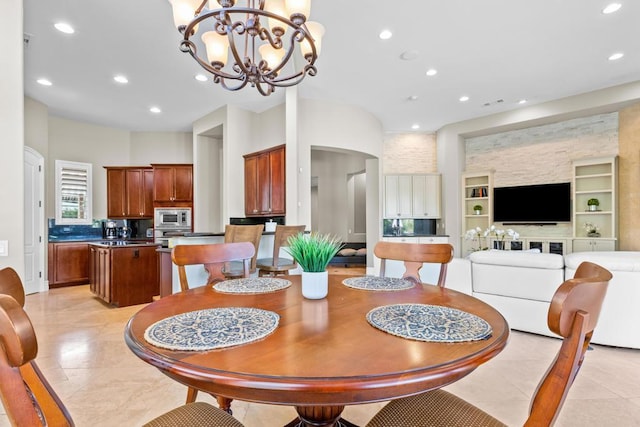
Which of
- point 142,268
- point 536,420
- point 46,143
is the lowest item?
point 142,268

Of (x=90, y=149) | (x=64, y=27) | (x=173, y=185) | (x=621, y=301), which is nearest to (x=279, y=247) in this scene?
(x=621, y=301)

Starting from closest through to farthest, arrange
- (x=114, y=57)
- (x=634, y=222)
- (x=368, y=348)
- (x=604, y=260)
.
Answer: (x=368, y=348) < (x=604, y=260) < (x=114, y=57) < (x=634, y=222)

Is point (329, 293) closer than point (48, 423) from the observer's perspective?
No

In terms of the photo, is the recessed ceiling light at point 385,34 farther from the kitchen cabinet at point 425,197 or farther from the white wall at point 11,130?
the kitchen cabinet at point 425,197

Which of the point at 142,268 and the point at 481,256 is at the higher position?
the point at 481,256

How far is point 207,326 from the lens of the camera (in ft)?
3.08

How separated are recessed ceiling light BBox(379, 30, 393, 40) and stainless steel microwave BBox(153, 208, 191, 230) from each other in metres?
4.77

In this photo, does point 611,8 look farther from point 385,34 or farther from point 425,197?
point 425,197

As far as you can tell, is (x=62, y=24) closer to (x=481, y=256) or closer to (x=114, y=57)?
(x=114, y=57)

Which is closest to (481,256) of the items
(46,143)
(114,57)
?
(114,57)

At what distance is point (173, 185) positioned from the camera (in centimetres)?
629

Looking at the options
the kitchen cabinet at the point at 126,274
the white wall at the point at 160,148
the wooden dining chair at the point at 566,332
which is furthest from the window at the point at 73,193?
the wooden dining chair at the point at 566,332

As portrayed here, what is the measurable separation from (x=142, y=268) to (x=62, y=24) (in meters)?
3.10

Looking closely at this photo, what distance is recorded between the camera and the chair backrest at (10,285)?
0.87m
